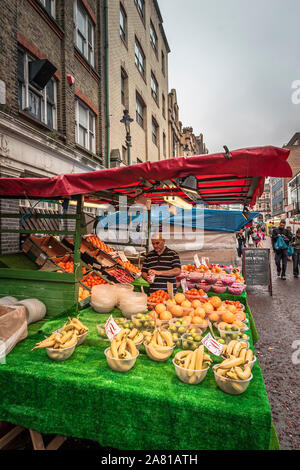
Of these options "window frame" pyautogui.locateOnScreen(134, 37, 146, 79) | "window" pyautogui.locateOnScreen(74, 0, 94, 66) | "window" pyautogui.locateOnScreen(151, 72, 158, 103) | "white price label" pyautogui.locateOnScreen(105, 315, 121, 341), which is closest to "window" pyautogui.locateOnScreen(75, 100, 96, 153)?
"window" pyautogui.locateOnScreen(74, 0, 94, 66)

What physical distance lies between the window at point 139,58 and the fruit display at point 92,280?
16.9 m

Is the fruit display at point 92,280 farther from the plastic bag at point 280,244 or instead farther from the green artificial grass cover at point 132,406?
the plastic bag at point 280,244

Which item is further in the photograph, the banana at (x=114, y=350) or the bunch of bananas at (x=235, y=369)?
the banana at (x=114, y=350)

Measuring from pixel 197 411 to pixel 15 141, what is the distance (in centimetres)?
781

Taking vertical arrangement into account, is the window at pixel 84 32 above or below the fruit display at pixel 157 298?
above

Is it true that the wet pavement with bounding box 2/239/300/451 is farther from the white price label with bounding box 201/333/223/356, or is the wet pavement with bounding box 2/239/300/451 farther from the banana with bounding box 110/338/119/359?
the white price label with bounding box 201/333/223/356

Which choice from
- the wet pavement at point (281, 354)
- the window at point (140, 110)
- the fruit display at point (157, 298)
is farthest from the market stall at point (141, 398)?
the window at point (140, 110)

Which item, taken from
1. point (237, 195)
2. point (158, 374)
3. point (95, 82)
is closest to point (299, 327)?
point (237, 195)

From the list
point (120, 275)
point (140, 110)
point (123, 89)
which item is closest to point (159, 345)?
point (120, 275)

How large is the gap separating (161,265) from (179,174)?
224cm

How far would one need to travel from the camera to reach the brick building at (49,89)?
704 cm

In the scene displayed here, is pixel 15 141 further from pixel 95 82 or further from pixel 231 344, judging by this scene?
pixel 231 344

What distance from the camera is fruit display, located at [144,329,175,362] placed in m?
2.31

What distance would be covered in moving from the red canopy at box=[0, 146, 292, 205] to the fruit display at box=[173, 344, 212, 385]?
1791 mm
